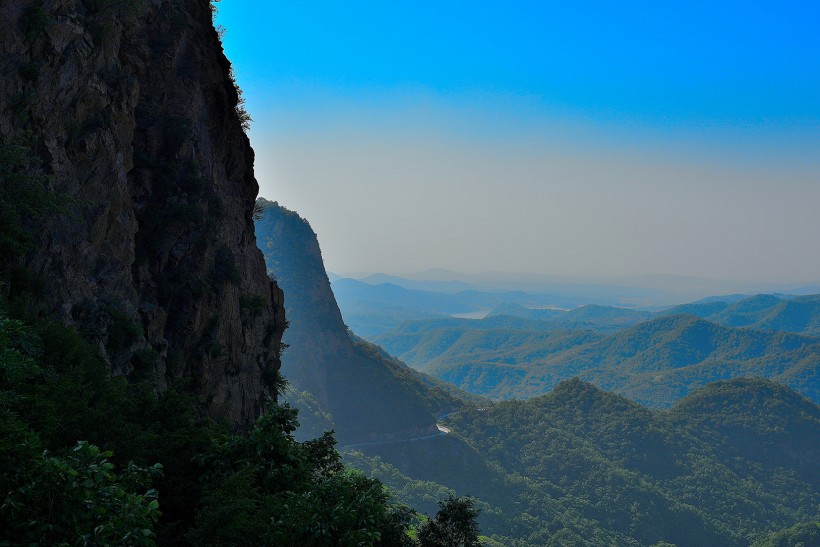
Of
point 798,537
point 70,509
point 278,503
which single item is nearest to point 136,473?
point 70,509

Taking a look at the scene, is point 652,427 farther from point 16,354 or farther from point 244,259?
point 16,354

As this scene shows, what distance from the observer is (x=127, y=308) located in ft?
68.0

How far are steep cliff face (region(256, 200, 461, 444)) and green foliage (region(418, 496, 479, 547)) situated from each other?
91.5 metres

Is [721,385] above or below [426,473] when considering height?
above

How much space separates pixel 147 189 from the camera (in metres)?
24.2

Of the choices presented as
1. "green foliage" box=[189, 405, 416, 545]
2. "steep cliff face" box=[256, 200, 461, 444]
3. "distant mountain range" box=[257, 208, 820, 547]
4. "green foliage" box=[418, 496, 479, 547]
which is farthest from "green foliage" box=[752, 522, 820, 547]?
"green foliage" box=[189, 405, 416, 545]

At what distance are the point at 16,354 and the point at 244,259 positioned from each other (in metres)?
19.4

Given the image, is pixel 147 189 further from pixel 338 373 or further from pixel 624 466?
pixel 624 466

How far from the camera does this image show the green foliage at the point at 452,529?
1541 centimetres

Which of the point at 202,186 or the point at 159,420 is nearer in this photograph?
the point at 159,420

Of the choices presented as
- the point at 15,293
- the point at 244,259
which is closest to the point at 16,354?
the point at 15,293

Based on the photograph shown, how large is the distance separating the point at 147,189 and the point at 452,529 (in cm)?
1739

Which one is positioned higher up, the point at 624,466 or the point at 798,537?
the point at 798,537

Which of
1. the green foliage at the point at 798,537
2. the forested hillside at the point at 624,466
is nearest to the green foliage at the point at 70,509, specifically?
the forested hillside at the point at 624,466
